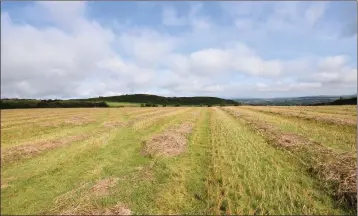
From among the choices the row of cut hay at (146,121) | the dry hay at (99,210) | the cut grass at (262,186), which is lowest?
the dry hay at (99,210)

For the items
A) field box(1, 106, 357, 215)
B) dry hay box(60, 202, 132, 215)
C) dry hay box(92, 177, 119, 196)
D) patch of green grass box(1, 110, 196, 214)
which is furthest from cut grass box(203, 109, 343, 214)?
dry hay box(92, 177, 119, 196)

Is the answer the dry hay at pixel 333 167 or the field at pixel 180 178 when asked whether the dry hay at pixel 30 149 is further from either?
the dry hay at pixel 333 167

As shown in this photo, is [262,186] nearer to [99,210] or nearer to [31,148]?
[99,210]

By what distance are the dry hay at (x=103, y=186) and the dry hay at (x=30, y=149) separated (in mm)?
5054

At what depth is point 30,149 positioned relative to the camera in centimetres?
1931

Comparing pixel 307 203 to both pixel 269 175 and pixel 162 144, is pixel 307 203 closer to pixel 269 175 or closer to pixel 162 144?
pixel 269 175

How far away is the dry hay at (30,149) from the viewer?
599 inches

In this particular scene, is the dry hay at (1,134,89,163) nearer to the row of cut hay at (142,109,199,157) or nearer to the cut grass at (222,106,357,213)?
the row of cut hay at (142,109,199,157)

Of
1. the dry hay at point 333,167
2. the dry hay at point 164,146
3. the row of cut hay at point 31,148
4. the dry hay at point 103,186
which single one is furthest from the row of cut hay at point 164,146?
the dry hay at point 333,167

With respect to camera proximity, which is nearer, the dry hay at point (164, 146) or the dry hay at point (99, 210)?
the dry hay at point (99, 210)

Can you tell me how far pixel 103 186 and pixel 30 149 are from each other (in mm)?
8599

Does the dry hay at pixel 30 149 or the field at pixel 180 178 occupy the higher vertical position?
the dry hay at pixel 30 149

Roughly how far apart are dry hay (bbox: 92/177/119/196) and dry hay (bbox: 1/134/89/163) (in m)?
5.05

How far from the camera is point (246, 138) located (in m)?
27.2
